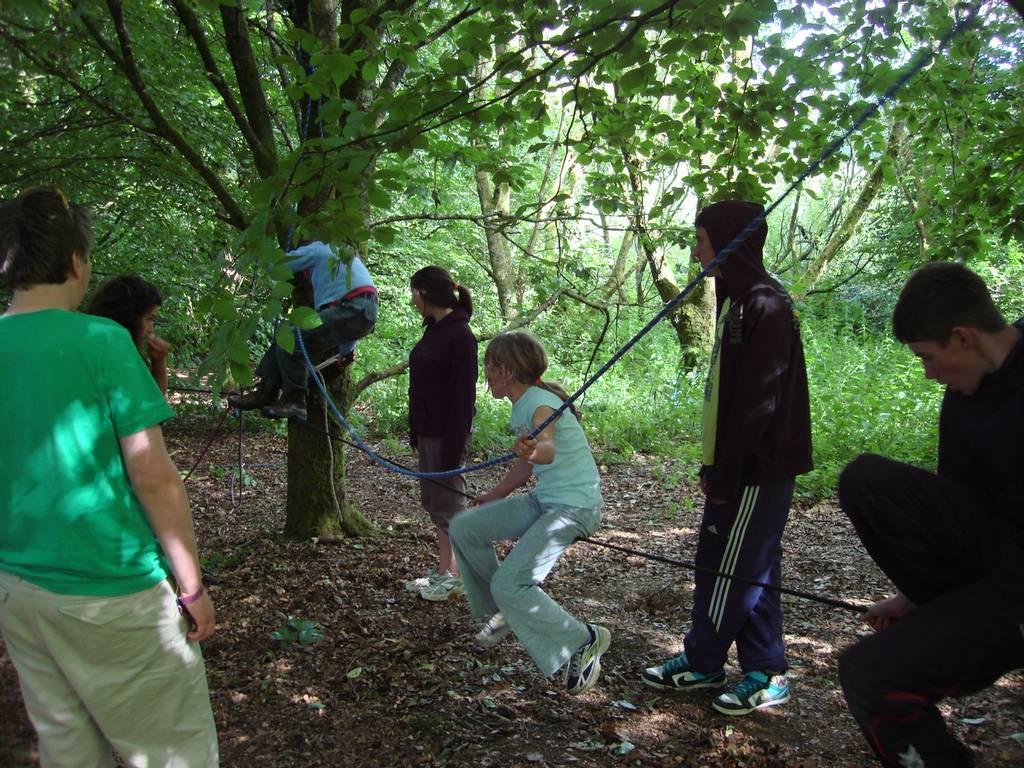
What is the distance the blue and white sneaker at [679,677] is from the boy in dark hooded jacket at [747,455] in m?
0.06

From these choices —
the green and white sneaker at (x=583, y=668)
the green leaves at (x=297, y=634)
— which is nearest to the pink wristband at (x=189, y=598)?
the green and white sneaker at (x=583, y=668)

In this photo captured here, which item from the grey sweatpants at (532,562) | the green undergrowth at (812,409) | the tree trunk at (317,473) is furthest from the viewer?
the green undergrowth at (812,409)

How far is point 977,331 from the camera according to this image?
1948 millimetres

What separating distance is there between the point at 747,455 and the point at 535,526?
0.93 metres

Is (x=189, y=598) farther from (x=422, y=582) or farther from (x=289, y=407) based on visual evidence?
(x=289, y=407)

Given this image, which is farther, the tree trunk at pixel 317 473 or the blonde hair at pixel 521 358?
the tree trunk at pixel 317 473

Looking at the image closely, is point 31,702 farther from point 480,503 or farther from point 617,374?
point 617,374

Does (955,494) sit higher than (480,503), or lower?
higher

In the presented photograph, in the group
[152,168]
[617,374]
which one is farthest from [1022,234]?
[617,374]

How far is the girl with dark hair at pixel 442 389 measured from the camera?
14.1 feet

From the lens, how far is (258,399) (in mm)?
5016

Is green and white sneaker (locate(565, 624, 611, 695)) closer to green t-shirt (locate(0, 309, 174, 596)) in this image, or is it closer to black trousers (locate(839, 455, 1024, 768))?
black trousers (locate(839, 455, 1024, 768))

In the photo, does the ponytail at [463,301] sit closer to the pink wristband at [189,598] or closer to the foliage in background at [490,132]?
the foliage in background at [490,132]

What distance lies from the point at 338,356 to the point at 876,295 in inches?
567
